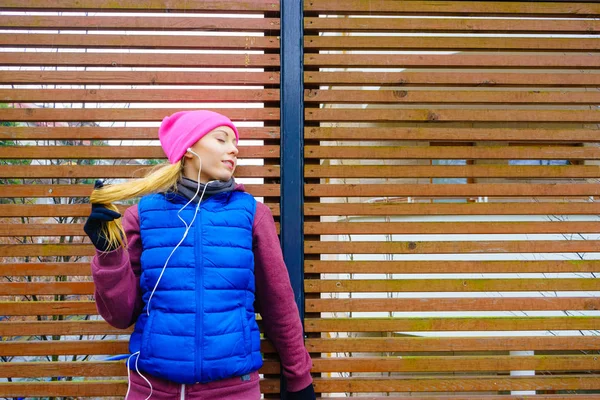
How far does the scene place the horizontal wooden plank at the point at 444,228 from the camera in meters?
2.97

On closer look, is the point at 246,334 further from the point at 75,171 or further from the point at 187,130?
the point at 75,171

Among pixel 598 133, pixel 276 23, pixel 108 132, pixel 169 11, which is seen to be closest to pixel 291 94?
pixel 276 23

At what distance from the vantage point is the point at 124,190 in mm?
2213

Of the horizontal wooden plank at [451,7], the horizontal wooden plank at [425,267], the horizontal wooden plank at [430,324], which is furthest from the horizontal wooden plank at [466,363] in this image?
the horizontal wooden plank at [451,7]

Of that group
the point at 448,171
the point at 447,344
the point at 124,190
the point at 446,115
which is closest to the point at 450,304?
the point at 447,344

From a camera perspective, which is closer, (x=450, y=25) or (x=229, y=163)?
(x=229, y=163)

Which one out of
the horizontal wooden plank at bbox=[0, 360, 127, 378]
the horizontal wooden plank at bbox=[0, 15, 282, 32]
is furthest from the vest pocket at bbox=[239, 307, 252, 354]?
the horizontal wooden plank at bbox=[0, 15, 282, 32]

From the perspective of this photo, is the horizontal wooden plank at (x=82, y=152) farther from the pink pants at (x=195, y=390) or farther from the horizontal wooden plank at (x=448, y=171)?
the pink pants at (x=195, y=390)

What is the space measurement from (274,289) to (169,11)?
176cm

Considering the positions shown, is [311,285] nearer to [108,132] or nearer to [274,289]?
[274,289]

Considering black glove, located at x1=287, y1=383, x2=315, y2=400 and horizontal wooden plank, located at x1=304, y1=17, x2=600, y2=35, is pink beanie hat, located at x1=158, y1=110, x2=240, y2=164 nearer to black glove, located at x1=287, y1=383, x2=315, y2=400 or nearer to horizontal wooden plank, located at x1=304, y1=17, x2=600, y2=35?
horizontal wooden plank, located at x1=304, y1=17, x2=600, y2=35

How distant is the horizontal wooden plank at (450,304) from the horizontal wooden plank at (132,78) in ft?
4.41

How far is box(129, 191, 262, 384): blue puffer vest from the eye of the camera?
222cm

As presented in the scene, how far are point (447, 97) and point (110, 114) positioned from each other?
1996 mm
